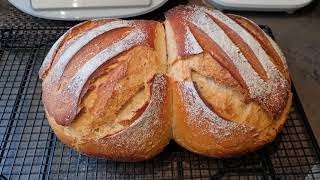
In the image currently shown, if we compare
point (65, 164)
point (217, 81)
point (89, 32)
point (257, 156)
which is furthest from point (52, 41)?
point (257, 156)

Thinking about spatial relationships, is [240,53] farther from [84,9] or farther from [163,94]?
[84,9]

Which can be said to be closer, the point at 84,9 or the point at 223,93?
the point at 223,93

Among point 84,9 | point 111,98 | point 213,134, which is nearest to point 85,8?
point 84,9

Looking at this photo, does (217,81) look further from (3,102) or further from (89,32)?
(3,102)

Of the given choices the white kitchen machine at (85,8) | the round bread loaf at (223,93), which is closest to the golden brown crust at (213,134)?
the round bread loaf at (223,93)

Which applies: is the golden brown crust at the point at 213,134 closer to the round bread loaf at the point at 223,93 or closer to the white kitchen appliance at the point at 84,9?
the round bread loaf at the point at 223,93

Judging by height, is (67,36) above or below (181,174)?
above

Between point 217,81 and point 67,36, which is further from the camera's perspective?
point 67,36
